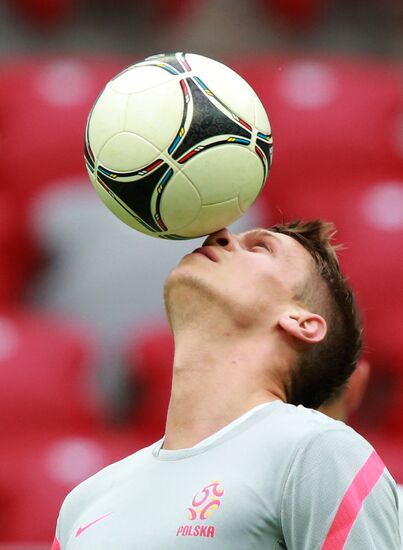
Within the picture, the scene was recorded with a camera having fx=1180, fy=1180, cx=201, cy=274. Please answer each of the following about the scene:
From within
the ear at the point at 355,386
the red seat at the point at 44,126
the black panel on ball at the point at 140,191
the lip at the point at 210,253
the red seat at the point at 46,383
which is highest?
A: the black panel on ball at the point at 140,191

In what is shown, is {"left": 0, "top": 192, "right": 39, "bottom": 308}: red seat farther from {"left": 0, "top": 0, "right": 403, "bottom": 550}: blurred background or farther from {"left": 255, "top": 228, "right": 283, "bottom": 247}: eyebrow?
{"left": 255, "top": 228, "right": 283, "bottom": 247}: eyebrow

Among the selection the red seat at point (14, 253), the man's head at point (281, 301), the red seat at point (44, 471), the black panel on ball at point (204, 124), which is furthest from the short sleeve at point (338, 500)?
the red seat at point (14, 253)

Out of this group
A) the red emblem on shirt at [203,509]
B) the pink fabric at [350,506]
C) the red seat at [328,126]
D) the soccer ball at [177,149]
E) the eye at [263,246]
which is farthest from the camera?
the red seat at [328,126]

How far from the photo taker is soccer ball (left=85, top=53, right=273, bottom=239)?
9.58 feet

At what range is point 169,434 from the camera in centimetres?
300

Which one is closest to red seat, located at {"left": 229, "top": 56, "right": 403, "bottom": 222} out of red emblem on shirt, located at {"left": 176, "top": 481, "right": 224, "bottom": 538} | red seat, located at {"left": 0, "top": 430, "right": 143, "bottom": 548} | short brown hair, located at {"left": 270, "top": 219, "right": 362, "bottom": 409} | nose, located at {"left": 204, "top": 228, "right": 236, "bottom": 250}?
red seat, located at {"left": 0, "top": 430, "right": 143, "bottom": 548}

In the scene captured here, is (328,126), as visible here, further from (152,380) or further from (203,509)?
(203,509)

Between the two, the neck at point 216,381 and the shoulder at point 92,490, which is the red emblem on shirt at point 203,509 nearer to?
the neck at point 216,381

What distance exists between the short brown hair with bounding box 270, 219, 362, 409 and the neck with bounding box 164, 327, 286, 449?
0.10 metres

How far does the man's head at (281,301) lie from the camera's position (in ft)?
9.95

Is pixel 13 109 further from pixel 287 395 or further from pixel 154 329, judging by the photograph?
pixel 287 395

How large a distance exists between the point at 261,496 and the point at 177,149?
879 mm

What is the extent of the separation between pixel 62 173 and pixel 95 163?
3.81m

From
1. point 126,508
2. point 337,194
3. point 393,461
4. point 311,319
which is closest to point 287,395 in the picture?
point 311,319
